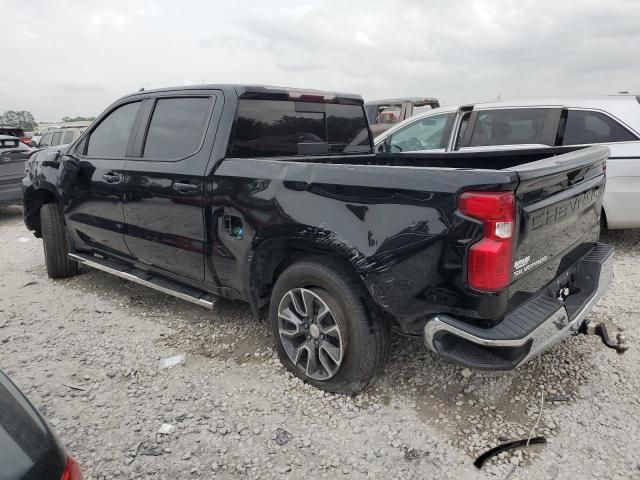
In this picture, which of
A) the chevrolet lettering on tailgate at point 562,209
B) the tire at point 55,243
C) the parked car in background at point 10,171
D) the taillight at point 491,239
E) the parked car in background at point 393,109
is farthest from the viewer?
the parked car in background at point 393,109

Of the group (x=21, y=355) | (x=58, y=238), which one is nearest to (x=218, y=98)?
(x=21, y=355)

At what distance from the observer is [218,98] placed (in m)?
3.19

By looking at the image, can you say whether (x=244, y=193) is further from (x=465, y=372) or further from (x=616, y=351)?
(x=616, y=351)

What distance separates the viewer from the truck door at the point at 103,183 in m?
3.85

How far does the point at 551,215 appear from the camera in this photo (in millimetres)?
2352

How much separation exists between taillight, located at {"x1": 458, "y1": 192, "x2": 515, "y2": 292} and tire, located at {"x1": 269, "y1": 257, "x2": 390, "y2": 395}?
2.28ft

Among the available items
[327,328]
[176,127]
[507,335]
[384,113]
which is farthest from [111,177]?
[384,113]

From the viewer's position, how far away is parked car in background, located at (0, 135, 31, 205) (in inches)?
325

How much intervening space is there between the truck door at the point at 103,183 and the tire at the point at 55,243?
1.11 ft

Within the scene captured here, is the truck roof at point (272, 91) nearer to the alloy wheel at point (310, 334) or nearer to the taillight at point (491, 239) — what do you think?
the alloy wheel at point (310, 334)

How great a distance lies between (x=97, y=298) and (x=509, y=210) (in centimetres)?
387

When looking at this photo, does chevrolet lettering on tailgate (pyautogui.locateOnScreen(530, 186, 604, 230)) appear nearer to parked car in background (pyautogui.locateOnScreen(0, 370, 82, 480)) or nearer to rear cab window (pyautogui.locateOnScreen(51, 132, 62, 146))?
parked car in background (pyautogui.locateOnScreen(0, 370, 82, 480))

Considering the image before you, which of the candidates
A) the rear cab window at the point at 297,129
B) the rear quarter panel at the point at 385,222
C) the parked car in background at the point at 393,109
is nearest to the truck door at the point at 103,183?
the rear cab window at the point at 297,129

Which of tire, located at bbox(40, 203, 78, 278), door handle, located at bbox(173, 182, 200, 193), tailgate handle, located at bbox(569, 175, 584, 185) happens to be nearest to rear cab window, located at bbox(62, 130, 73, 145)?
tire, located at bbox(40, 203, 78, 278)
